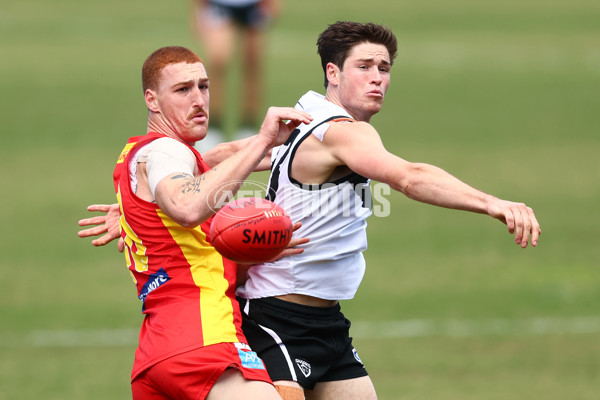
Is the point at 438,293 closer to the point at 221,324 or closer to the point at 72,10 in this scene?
the point at 221,324

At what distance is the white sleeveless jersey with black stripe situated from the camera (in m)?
6.02

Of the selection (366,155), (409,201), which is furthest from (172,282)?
(409,201)

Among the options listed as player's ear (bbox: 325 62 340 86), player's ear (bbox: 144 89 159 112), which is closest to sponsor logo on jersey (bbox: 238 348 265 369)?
player's ear (bbox: 144 89 159 112)

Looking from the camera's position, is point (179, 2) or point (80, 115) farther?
point (179, 2)

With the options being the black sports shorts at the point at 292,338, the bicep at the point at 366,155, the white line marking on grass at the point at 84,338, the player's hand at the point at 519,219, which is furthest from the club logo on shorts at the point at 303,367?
the white line marking on grass at the point at 84,338

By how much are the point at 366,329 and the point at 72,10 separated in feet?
87.4

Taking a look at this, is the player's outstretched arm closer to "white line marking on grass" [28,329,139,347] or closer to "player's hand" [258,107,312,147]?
"player's hand" [258,107,312,147]

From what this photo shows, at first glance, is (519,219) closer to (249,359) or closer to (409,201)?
(249,359)

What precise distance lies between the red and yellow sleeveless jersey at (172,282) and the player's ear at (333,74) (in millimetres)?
1014

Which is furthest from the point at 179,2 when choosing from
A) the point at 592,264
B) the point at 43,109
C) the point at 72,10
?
the point at 592,264

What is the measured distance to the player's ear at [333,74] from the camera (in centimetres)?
626

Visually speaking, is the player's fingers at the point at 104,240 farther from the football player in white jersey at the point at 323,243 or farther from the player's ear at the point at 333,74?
the player's ear at the point at 333,74

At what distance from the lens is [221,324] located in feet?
18.1

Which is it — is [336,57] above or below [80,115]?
above
